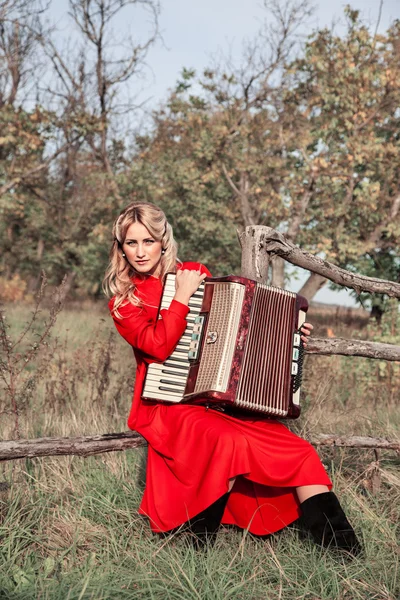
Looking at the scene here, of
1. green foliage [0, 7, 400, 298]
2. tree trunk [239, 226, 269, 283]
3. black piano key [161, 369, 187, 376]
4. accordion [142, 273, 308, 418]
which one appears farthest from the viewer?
green foliage [0, 7, 400, 298]

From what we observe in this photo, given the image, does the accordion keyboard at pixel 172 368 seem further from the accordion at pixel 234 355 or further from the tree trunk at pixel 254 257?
the tree trunk at pixel 254 257

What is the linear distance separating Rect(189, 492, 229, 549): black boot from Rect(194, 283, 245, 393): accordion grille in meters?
0.55

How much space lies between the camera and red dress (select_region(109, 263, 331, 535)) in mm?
2791

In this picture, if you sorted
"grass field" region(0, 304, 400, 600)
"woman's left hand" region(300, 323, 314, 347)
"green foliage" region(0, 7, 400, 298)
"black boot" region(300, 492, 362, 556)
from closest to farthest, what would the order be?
"grass field" region(0, 304, 400, 600) < "black boot" region(300, 492, 362, 556) < "woman's left hand" region(300, 323, 314, 347) < "green foliage" region(0, 7, 400, 298)

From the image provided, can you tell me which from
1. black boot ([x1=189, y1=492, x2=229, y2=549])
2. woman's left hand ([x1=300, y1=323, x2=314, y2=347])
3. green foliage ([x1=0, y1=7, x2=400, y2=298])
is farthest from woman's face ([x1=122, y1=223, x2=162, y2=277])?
green foliage ([x1=0, y1=7, x2=400, y2=298])

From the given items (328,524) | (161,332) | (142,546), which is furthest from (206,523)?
(161,332)

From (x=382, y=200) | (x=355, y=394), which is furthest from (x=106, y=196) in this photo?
(x=355, y=394)

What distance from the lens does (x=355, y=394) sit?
22.4 ft

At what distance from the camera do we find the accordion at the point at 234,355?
2.89 metres

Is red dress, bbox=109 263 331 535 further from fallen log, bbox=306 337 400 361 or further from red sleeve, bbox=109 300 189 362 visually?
fallen log, bbox=306 337 400 361

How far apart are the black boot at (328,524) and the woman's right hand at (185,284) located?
1.12m

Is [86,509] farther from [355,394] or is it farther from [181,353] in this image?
[355,394]

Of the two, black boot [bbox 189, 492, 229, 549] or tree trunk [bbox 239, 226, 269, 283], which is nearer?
black boot [bbox 189, 492, 229, 549]

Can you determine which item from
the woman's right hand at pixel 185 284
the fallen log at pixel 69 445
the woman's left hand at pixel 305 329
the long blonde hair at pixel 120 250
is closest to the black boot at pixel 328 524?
the woman's left hand at pixel 305 329
